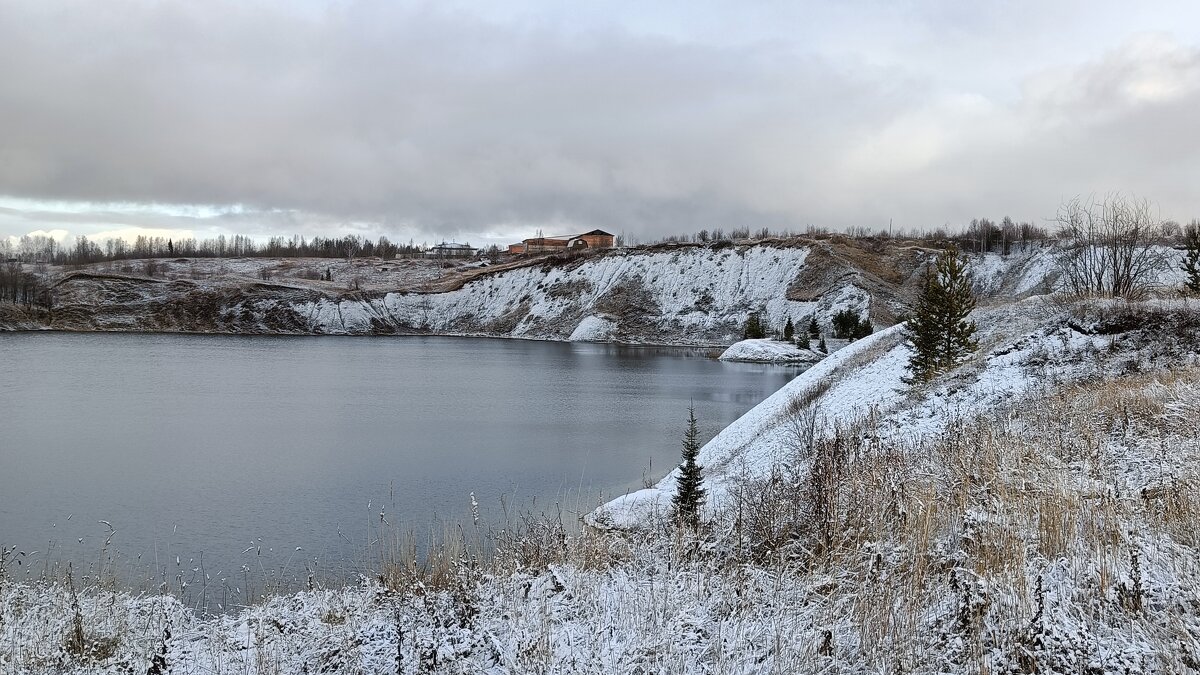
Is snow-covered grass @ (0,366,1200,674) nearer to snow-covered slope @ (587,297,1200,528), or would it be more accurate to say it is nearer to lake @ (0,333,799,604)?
lake @ (0,333,799,604)

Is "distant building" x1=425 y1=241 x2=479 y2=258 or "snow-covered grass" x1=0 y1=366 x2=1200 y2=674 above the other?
"distant building" x1=425 y1=241 x2=479 y2=258

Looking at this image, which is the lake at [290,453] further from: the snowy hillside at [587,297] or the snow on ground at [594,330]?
the snowy hillside at [587,297]

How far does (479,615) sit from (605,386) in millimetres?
35438

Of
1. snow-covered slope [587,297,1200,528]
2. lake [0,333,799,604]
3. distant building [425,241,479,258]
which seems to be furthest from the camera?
distant building [425,241,479,258]

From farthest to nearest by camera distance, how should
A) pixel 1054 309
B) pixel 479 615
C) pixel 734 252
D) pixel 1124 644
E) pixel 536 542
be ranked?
pixel 734 252 → pixel 1054 309 → pixel 536 542 → pixel 479 615 → pixel 1124 644

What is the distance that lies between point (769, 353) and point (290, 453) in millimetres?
47627

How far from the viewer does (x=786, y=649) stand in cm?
419

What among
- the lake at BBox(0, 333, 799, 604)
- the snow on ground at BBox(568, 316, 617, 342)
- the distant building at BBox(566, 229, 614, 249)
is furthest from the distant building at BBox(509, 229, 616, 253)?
the lake at BBox(0, 333, 799, 604)

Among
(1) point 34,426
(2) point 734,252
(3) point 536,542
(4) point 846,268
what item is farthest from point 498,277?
(3) point 536,542

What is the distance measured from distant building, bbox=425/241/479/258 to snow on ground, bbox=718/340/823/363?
10656 cm

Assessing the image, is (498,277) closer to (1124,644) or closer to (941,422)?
(941,422)

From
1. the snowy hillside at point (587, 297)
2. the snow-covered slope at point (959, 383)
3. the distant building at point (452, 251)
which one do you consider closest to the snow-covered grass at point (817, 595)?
the snow-covered slope at point (959, 383)

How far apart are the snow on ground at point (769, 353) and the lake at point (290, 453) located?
13423 millimetres

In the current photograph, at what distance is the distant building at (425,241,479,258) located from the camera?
538 feet
